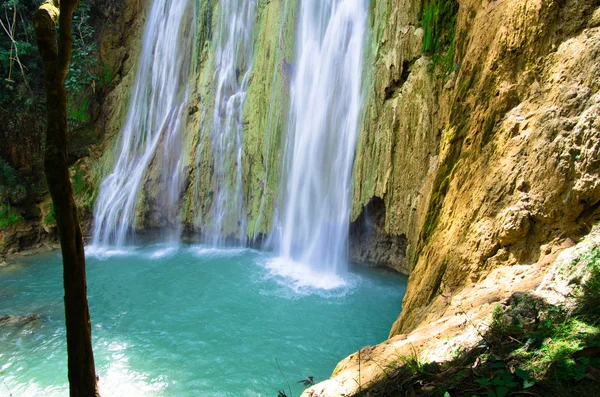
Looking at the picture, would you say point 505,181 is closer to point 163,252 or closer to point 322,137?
point 322,137

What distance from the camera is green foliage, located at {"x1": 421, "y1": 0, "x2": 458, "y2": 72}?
7114mm

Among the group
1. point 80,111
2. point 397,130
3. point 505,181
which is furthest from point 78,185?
point 505,181

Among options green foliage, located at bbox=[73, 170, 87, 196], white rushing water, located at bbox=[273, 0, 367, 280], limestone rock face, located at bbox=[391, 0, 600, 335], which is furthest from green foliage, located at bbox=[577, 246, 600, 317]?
green foliage, located at bbox=[73, 170, 87, 196]

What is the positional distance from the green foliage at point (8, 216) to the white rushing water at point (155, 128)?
2.41 metres

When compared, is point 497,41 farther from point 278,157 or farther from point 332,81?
point 278,157

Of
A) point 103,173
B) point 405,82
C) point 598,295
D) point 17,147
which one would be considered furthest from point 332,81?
point 17,147

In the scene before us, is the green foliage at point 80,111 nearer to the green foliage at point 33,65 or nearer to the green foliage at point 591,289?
the green foliage at point 33,65

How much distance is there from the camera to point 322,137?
10.0m

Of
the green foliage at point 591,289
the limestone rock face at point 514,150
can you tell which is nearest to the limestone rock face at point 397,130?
the limestone rock face at point 514,150

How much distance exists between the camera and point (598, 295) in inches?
95.3

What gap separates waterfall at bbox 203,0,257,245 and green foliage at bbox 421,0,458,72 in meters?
6.41

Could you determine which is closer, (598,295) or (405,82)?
(598,295)

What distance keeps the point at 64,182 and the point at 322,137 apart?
7.63m

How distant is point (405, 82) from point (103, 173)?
11240 mm
